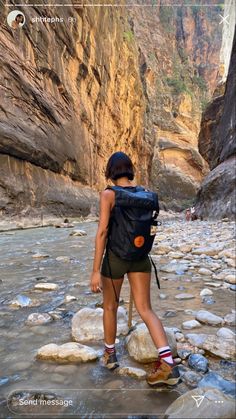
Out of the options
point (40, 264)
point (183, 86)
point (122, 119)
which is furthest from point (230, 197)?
point (183, 86)

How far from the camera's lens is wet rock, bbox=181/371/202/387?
6.51ft

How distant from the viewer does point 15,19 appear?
56.6 feet

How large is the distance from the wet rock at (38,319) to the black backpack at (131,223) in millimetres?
1380

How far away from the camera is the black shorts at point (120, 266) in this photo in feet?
7.12

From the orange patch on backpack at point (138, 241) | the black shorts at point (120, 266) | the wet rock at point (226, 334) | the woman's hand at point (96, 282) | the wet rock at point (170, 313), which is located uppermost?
the orange patch on backpack at point (138, 241)

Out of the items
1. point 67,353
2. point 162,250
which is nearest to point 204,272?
point 162,250

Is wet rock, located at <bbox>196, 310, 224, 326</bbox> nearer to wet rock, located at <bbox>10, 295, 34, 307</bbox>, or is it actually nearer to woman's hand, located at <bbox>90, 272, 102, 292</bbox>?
woman's hand, located at <bbox>90, 272, 102, 292</bbox>

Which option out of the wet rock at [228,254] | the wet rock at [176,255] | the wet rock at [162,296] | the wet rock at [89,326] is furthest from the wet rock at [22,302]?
the wet rock at [228,254]

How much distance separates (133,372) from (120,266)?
678 mm

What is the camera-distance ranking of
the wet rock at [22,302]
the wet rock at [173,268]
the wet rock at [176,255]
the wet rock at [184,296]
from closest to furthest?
the wet rock at [22,302], the wet rock at [184,296], the wet rock at [173,268], the wet rock at [176,255]

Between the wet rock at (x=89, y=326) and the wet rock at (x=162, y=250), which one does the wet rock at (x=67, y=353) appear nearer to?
the wet rock at (x=89, y=326)

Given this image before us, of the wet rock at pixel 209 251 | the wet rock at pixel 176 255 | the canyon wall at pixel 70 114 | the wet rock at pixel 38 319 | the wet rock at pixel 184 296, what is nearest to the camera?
the wet rock at pixel 38 319

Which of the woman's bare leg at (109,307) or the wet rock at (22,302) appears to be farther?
the wet rock at (22,302)

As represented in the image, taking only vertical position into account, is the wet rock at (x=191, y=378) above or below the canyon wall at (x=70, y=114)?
below
